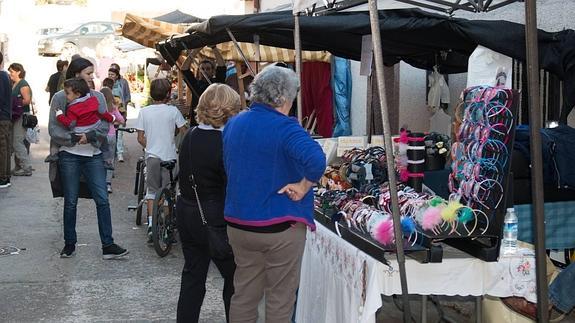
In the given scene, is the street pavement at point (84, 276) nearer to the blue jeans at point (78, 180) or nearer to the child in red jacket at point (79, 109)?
the blue jeans at point (78, 180)

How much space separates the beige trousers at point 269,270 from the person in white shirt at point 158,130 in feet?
14.9

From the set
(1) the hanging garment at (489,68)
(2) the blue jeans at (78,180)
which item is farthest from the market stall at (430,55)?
(2) the blue jeans at (78,180)

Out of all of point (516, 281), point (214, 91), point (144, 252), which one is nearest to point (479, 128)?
point (516, 281)

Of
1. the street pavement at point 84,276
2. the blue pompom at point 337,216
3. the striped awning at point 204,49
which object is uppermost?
the striped awning at point 204,49

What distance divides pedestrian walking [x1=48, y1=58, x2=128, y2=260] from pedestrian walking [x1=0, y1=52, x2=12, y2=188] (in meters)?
4.19

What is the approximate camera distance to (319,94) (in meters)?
12.0

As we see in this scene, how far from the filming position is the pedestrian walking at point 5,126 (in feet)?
39.8

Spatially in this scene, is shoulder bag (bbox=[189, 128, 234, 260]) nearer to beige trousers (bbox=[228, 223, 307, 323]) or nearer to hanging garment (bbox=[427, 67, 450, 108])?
beige trousers (bbox=[228, 223, 307, 323])

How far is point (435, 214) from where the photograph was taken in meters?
4.58

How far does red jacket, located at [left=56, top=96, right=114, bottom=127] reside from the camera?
312 inches

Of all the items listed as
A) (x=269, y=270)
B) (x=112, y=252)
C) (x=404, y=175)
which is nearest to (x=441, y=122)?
(x=112, y=252)

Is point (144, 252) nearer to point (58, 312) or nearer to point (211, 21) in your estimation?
point (58, 312)

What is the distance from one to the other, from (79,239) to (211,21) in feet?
11.7

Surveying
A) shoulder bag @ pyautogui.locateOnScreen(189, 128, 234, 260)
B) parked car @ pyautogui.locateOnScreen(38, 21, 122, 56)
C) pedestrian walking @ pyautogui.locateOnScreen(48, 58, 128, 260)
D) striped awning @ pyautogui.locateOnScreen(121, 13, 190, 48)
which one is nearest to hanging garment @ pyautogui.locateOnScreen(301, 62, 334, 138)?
striped awning @ pyautogui.locateOnScreen(121, 13, 190, 48)
